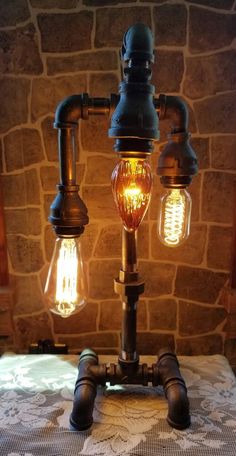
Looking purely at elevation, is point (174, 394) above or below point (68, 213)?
below

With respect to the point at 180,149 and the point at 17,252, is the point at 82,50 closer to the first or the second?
the point at 180,149

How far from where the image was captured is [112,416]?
42.7 inches

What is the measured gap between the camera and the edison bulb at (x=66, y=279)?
1.06 metres

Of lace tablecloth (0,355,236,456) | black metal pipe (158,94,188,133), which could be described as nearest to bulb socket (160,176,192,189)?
black metal pipe (158,94,188,133)

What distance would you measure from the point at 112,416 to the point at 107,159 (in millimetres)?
952

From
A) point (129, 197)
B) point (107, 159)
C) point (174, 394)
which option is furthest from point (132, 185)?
point (174, 394)

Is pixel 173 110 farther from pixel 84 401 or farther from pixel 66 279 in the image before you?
pixel 84 401

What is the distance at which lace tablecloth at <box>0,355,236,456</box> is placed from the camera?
962 mm

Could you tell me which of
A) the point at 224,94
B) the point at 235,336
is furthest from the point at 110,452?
the point at 224,94

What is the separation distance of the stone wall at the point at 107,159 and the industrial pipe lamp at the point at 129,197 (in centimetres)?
35

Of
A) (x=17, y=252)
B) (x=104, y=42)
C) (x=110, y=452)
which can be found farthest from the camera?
(x=17, y=252)

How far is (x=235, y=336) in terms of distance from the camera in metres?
1.57

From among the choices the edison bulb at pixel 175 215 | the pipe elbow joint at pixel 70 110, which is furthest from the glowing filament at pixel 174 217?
the pipe elbow joint at pixel 70 110

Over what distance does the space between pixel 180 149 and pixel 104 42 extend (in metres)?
0.63
